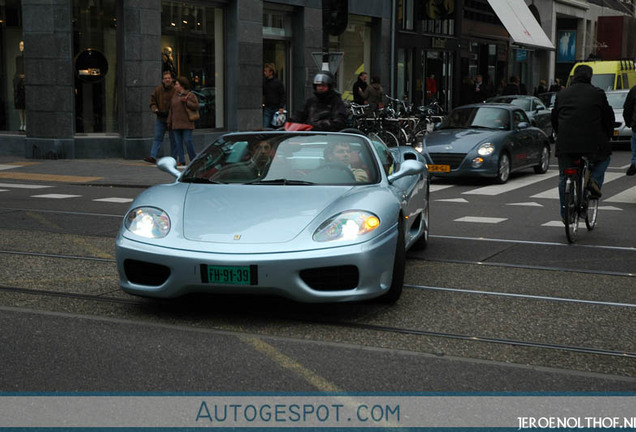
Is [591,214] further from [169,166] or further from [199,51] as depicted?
[199,51]

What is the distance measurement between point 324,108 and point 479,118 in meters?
6.91

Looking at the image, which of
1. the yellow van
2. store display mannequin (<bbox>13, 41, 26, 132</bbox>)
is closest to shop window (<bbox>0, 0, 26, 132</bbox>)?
store display mannequin (<bbox>13, 41, 26, 132</bbox>)

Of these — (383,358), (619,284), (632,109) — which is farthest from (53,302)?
(632,109)

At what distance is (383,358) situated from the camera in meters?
5.20

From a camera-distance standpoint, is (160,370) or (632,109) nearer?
(160,370)

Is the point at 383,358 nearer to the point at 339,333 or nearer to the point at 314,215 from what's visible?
the point at 339,333

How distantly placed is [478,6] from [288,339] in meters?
36.5

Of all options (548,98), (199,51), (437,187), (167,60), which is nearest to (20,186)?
(437,187)

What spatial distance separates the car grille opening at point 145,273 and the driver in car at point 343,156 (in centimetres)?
172

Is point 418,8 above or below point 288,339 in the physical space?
above

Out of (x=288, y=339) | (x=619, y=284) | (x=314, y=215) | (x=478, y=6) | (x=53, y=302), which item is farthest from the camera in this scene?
(x=478, y=6)

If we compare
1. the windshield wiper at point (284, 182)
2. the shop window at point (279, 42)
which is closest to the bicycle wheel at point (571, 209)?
the windshield wiper at point (284, 182)

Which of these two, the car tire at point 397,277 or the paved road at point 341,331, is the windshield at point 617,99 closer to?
the paved road at point 341,331

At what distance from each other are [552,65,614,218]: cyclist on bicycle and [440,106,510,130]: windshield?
7.15 metres
